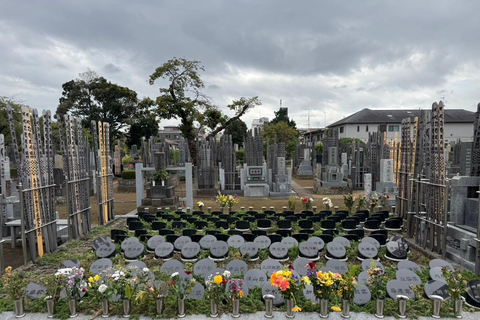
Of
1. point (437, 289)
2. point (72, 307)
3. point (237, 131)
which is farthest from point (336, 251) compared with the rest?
point (237, 131)

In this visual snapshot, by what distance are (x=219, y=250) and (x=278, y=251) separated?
1.48 metres

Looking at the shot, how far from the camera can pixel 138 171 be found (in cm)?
1410

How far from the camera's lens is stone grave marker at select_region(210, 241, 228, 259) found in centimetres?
Answer: 749

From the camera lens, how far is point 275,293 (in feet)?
17.5

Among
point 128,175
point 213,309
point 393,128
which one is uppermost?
point 393,128

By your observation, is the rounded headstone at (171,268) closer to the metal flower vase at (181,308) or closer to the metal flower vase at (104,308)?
the metal flower vase at (181,308)

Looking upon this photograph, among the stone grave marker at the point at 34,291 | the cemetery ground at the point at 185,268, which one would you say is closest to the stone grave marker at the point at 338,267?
the cemetery ground at the point at 185,268

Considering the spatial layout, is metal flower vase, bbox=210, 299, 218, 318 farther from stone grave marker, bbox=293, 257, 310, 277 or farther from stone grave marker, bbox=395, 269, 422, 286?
stone grave marker, bbox=395, 269, 422, 286

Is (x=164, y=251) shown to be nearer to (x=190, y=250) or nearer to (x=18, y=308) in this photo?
(x=190, y=250)

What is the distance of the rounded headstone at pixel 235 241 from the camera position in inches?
316

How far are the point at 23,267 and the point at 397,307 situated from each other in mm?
8514

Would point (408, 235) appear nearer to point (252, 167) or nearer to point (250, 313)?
point (250, 313)

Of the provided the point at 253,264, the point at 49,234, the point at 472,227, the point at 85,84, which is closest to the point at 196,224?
the point at 253,264

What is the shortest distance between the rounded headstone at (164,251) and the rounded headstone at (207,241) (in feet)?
2.70
